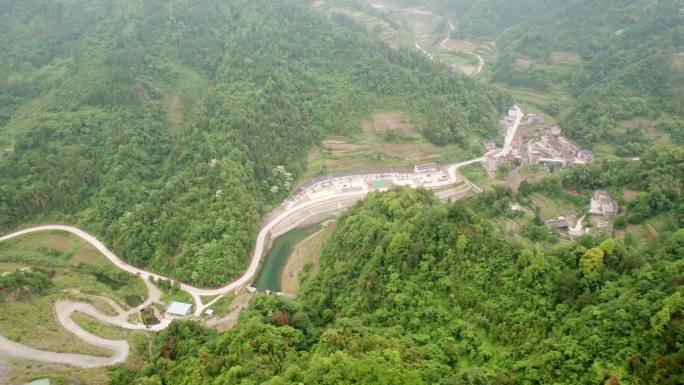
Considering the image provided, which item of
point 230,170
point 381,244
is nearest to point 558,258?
point 381,244

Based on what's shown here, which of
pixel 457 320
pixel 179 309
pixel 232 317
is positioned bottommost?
pixel 232 317

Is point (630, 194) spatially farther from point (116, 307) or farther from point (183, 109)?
point (183, 109)

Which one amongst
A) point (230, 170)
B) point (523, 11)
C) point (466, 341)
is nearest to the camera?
point (466, 341)

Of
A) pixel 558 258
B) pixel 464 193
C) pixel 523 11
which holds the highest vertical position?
pixel 523 11

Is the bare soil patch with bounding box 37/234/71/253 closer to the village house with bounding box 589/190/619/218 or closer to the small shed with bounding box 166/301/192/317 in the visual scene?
the small shed with bounding box 166/301/192/317

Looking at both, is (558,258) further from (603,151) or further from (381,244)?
(603,151)

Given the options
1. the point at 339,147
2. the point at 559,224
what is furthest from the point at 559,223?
the point at 339,147

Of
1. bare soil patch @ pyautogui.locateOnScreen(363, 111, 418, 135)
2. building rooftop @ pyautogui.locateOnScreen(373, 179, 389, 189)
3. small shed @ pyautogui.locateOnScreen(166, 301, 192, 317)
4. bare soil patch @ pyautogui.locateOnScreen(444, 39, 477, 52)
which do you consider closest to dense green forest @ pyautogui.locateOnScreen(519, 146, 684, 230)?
building rooftop @ pyautogui.locateOnScreen(373, 179, 389, 189)

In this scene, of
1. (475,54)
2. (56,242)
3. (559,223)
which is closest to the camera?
(559,223)

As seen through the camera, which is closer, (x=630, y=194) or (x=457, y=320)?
(x=457, y=320)
